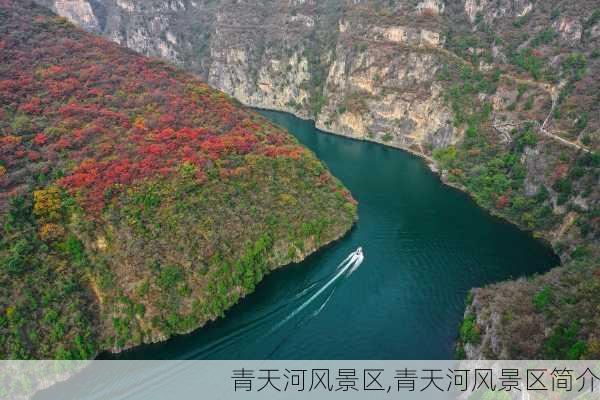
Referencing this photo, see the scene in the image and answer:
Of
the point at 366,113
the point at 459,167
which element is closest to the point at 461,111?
the point at 459,167

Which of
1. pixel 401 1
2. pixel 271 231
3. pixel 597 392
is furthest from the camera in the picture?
pixel 401 1

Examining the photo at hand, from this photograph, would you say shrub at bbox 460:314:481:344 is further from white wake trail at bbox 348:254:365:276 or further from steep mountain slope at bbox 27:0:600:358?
white wake trail at bbox 348:254:365:276

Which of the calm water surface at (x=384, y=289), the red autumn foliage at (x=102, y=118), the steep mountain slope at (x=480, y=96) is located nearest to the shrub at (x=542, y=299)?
the steep mountain slope at (x=480, y=96)

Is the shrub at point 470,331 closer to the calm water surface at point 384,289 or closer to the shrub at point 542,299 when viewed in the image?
the calm water surface at point 384,289

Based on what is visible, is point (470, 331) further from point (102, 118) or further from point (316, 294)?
point (102, 118)

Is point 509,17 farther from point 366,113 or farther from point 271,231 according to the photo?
point 271,231

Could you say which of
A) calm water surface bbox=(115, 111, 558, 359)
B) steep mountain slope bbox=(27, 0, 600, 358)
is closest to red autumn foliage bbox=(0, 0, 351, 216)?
calm water surface bbox=(115, 111, 558, 359)

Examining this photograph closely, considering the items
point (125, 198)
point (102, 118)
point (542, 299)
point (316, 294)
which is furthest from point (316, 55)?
point (542, 299)
